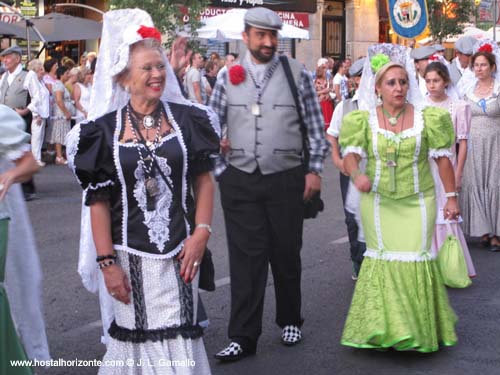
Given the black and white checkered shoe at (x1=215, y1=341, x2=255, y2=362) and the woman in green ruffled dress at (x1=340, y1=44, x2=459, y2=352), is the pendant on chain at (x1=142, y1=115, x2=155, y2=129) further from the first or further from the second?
the woman in green ruffled dress at (x1=340, y1=44, x2=459, y2=352)

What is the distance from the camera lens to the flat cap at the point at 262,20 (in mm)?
5941

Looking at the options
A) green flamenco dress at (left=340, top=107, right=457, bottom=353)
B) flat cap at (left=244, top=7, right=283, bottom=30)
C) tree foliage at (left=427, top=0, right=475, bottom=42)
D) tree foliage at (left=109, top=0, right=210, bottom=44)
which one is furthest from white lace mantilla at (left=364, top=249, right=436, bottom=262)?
tree foliage at (left=427, top=0, right=475, bottom=42)

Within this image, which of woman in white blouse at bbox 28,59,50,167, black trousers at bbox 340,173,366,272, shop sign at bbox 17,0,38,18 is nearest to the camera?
black trousers at bbox 340,173,366,272

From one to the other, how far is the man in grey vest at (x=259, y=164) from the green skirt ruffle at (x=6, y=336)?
181 centimetres

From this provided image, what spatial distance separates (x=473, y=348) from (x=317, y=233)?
4354 mm

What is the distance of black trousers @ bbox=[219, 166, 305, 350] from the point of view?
6082 millimetres

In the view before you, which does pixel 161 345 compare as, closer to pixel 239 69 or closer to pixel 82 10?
pixel 239 69

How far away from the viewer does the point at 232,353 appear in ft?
19.7

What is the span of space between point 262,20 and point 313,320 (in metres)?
2.21

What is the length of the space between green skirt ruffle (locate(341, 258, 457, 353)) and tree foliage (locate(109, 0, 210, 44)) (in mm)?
13156

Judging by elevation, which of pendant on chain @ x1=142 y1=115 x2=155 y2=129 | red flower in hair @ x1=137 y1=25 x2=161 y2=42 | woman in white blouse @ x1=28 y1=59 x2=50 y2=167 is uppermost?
red flower in hair @ x1=137 y1=25 x2=161 y2=42

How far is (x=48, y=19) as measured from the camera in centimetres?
2138

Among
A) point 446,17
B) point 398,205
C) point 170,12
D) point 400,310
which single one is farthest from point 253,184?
point 446,17

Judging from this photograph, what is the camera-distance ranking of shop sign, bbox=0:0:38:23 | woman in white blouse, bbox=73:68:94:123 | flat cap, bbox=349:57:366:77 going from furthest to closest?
shop sign, bbox=0:0:38:23 → woman in white blouse, bbox=73:68:94:123 → flat cap, bbox=349:57:366:77
